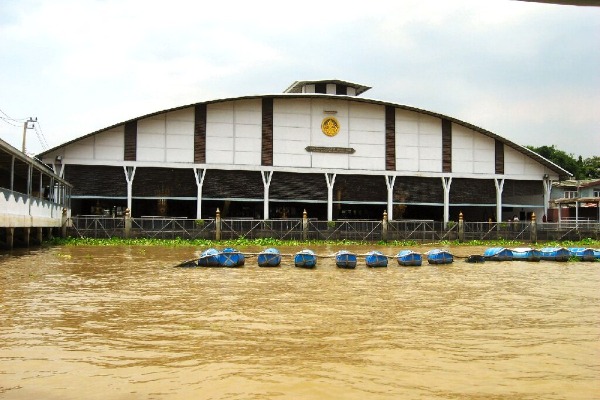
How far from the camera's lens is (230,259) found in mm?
20359

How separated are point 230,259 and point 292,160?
1856 centimetres

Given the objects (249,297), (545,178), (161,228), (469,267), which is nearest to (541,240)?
(545,178)

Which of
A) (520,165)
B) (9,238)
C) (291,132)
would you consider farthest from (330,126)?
(9,238)

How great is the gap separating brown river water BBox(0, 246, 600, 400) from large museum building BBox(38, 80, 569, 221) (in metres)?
20.7

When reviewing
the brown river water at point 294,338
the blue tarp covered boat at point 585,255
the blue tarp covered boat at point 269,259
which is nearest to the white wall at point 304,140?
the blue tarp covered boat at point 585,255

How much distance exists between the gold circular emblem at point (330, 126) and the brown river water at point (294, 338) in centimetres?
2307

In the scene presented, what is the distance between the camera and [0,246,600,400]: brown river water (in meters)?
6.34

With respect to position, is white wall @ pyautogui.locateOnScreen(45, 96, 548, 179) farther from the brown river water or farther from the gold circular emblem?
the brown river water

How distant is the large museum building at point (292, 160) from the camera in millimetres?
36656

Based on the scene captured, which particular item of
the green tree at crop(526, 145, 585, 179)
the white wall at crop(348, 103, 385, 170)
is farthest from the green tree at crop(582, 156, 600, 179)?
the white wall at crop(348, 103, 385, 170)

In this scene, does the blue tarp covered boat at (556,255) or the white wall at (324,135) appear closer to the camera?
the blue tarp covered boat at (556,255)

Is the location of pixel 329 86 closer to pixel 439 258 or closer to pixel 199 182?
pixel 199 182

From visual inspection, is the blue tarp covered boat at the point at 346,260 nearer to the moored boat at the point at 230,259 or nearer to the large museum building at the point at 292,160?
the moored boat at the point at 230,259

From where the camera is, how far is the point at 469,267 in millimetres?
21328
